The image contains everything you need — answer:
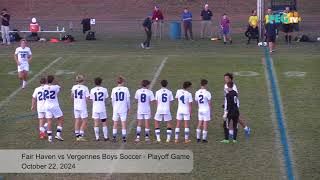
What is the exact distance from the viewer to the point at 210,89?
2500cm

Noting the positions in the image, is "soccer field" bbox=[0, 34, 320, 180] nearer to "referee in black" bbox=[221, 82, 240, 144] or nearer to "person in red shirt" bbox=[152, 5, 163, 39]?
"referee in black" bbox=[221, 82, 240, 144]

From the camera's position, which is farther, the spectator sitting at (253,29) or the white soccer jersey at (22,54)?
the spectator sitting at (253,29)

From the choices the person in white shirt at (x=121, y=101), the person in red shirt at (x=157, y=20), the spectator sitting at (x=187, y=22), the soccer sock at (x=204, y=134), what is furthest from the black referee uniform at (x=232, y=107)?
the person in red shirt at (x=157, y=20)

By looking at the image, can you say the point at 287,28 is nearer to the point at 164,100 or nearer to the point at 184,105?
the point at 184,105

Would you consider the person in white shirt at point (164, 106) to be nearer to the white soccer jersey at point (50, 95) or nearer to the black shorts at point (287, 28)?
the white soccer jersey at point (50, 95)

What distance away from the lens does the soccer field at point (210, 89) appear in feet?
54.6

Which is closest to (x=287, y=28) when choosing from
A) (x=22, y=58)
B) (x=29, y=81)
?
(x=29, y=81)

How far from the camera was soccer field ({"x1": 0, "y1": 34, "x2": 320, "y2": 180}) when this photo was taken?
54.6ft

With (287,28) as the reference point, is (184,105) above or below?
below

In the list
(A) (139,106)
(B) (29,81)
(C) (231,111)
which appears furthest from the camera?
(B) (29,81)

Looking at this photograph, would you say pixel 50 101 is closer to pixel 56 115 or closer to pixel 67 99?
pixel 56 115

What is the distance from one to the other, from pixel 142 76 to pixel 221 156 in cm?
1052

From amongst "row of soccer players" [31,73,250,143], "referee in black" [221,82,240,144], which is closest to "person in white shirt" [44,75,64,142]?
"row of soccer players" [31,73,250,143]

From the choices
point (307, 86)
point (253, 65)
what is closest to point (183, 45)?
point (253, 65)
